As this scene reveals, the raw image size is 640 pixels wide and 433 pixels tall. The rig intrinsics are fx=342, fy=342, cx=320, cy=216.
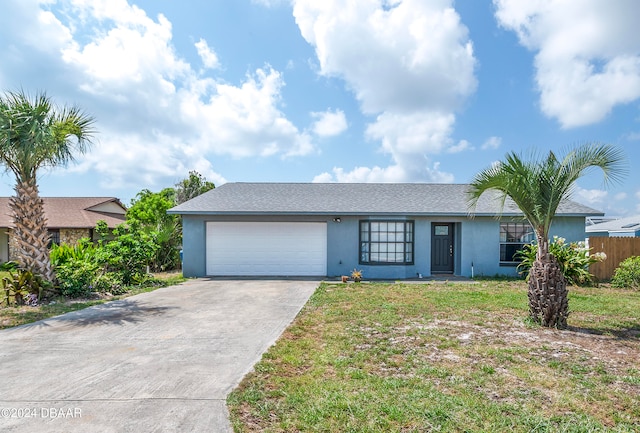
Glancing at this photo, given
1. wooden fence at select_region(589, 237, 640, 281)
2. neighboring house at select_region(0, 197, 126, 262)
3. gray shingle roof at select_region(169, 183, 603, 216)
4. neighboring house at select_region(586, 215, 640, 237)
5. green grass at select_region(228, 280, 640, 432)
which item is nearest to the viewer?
green grass at select_region(228, 280, 640, 432)

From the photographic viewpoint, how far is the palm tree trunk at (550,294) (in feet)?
19.7

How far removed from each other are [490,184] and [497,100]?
32.1 ft

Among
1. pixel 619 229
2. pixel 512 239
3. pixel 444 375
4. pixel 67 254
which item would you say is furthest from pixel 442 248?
pixel 619 229

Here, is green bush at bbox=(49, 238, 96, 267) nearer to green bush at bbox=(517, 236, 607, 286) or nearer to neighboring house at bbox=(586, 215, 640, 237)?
green bush at bbox=(517, 236, 607, 286)

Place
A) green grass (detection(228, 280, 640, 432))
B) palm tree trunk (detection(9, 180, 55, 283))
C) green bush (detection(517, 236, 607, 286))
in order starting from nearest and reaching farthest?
green grass (detection(228, 280, 640, 432)) → palm tree trunk (detection(9, 180, 55, 283)) → green bush (detection(517, 236, 607, 286))

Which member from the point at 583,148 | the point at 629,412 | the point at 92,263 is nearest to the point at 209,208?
the point at 92,263

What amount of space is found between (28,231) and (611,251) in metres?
17.4

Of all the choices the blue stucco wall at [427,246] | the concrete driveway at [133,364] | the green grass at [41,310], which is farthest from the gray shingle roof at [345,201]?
the concrete driveway at [133,364]

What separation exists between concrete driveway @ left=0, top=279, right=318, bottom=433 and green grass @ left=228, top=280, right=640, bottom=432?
1.31ft

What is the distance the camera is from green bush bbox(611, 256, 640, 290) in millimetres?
10430

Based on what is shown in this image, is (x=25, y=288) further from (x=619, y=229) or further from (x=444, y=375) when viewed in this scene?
(x=619, y=229)

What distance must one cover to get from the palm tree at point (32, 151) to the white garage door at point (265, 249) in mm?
5273

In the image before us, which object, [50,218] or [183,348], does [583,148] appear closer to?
[183,348]

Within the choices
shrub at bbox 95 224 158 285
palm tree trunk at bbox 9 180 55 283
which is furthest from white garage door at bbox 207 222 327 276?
palm tree trunk at bbox 9 180 55 283
